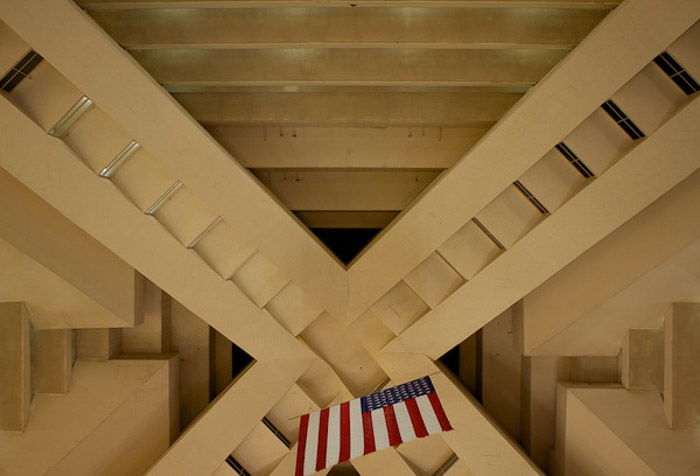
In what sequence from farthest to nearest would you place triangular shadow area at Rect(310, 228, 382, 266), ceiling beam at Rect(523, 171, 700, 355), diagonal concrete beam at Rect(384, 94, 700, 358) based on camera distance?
triangular shadow area at Rect(310, 228, 382, 266)
ceiling beam at Rect(523, 171, 700, 355)
diagonal concrete beam at Rect(384, 94, 700, 358)

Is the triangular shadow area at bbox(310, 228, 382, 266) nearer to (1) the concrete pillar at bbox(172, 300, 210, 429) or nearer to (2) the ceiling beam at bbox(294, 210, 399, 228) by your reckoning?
(2) the ceiling beam at bbox(294, 210, 399, 228)

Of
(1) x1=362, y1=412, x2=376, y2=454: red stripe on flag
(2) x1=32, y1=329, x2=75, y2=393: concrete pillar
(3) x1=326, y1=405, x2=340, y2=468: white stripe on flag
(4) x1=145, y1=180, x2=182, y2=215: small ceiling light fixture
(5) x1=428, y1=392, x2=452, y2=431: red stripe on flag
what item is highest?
(4) x1=145, y1=180, x2=182, y2=215: small ceiling light fixture

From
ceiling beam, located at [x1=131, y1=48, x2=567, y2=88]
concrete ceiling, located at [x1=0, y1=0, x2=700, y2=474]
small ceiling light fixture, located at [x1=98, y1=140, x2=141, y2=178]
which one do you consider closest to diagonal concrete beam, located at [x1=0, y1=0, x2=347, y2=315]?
concrete ceiling, located at [x1=0, y1=0, x2=700, y2=474]

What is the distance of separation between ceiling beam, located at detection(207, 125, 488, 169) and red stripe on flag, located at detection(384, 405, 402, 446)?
328 cm

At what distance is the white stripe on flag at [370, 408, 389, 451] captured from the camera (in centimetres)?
494

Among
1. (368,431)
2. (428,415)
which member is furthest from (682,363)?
(368,431)

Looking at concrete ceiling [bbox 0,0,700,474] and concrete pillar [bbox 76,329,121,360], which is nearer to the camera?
concrete ceiling [bbox 0,0,700,474]

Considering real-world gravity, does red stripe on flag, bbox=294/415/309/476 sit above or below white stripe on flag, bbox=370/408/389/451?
above

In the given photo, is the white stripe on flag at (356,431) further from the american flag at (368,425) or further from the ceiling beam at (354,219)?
the ceiling beam at (354,219)

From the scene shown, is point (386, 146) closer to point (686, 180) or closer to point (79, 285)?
point (686, 180)

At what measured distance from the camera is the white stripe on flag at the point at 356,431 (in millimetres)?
4926

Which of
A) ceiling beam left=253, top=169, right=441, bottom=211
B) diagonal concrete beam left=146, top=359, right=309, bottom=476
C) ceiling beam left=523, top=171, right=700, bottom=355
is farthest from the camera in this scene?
ceiling beam left=253, top=169, right=441, bottom=211

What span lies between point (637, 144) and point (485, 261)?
2080 millimetres

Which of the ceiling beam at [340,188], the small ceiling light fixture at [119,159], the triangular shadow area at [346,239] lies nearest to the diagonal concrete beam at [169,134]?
the small ceiling light fixture at [119,159]
